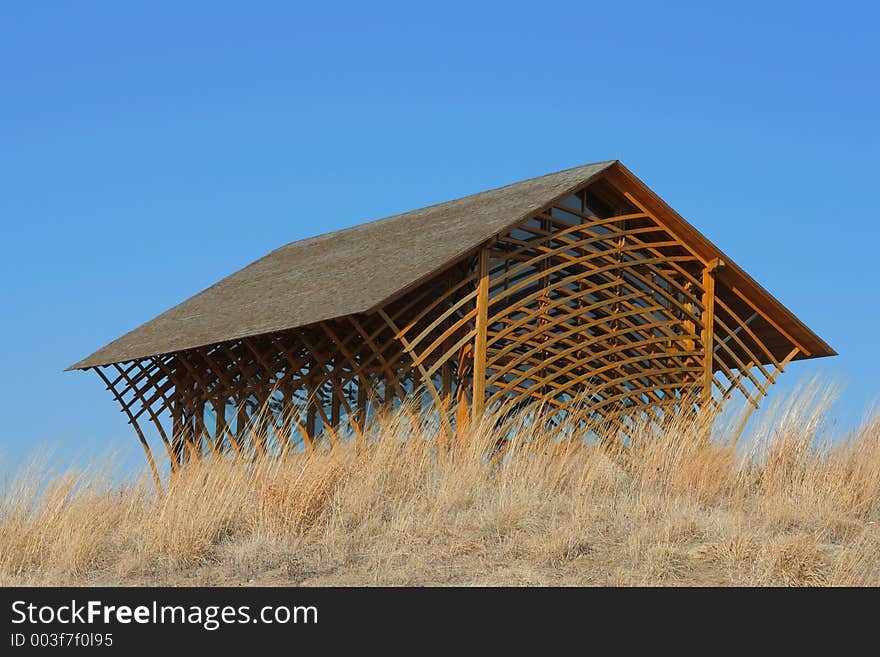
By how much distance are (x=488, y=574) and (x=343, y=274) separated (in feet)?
23.7

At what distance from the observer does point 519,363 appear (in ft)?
45.1

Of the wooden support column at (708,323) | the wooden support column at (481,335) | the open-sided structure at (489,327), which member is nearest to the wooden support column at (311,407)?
the open-sided structure at (489,327)

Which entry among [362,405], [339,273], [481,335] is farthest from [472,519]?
[339,273]

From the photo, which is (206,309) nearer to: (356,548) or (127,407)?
(127,407)

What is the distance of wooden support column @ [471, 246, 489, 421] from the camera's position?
13.2 m

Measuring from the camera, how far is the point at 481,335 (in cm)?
1328

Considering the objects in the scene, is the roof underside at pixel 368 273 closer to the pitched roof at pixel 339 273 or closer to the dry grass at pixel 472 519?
the pitched roof at pixel 339 273

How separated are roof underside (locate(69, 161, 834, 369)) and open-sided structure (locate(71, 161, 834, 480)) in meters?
0.04

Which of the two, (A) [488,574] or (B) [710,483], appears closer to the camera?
(A) [488,574]

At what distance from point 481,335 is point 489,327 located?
93 centimetres

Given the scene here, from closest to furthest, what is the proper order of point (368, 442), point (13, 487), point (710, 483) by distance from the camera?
1. point (13, 487)
2. point (710, 483)
3. point (368, 442)

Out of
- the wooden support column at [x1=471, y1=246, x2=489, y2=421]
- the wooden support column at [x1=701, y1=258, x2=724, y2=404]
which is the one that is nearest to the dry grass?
the wooden support column at [x1=471, y1=246, x2=489, y2=421]

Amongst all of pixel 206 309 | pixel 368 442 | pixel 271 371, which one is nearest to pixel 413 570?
pixel 368 442

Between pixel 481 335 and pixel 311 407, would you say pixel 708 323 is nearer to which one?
pixel 481 335
